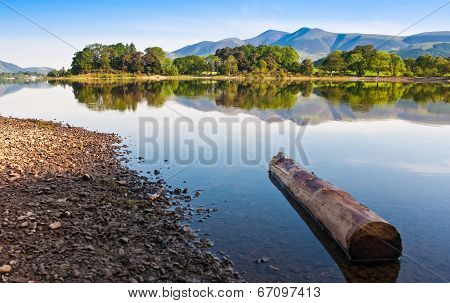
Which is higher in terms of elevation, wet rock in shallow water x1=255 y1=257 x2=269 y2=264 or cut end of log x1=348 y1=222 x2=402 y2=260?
cut end of log x1=348 y1=222 x2=402 y2=260

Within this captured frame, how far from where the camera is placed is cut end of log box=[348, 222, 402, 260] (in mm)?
10117

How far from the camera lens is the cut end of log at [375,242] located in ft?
33.2

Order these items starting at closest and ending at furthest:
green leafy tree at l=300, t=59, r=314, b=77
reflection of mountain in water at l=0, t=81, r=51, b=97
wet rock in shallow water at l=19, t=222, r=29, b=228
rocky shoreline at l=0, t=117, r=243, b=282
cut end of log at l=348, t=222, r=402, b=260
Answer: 1. rocky shoreline at l=0, t=117, r=243, b=282
2. cut end of log at l=348, t=222, r=402, b=260
3. wet rock in shallow water at l=19, t=222, r=29, b=228
4. reflection of mountain in water at l=0, t=81, r=51, b=97
5. green leafy tree at l=300, t=59, r=314, b=77

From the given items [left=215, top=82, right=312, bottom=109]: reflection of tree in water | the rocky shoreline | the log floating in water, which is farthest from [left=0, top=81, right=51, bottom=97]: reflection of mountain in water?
the log floating in water

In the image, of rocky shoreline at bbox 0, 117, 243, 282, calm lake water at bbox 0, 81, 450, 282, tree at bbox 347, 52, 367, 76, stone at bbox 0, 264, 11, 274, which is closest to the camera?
stone at bbox 0, 264, 11, 274

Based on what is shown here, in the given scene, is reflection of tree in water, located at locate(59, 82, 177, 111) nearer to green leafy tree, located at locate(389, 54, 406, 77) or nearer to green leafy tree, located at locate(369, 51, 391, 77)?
green leafy tree, located at locate(369, 51, 391, 77)

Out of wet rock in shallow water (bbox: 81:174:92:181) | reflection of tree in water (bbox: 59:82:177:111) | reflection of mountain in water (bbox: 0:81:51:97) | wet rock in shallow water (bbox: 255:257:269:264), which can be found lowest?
wet rock in shallow water (bbox: 255:257:269:264)

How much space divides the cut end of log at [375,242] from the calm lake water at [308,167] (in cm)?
27

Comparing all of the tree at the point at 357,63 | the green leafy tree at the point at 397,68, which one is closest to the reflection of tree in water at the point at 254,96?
the tree at the point at 357,63

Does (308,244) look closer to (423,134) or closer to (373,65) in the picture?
(423,134)

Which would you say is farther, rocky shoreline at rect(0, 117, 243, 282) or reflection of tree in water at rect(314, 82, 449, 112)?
reflection of tree in water at rect(314, 82, 449, 112)

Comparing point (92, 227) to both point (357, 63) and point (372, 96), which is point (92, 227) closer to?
point (372, 96)

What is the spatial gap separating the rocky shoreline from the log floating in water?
11.6ft

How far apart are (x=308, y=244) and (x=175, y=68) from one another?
19671cm
